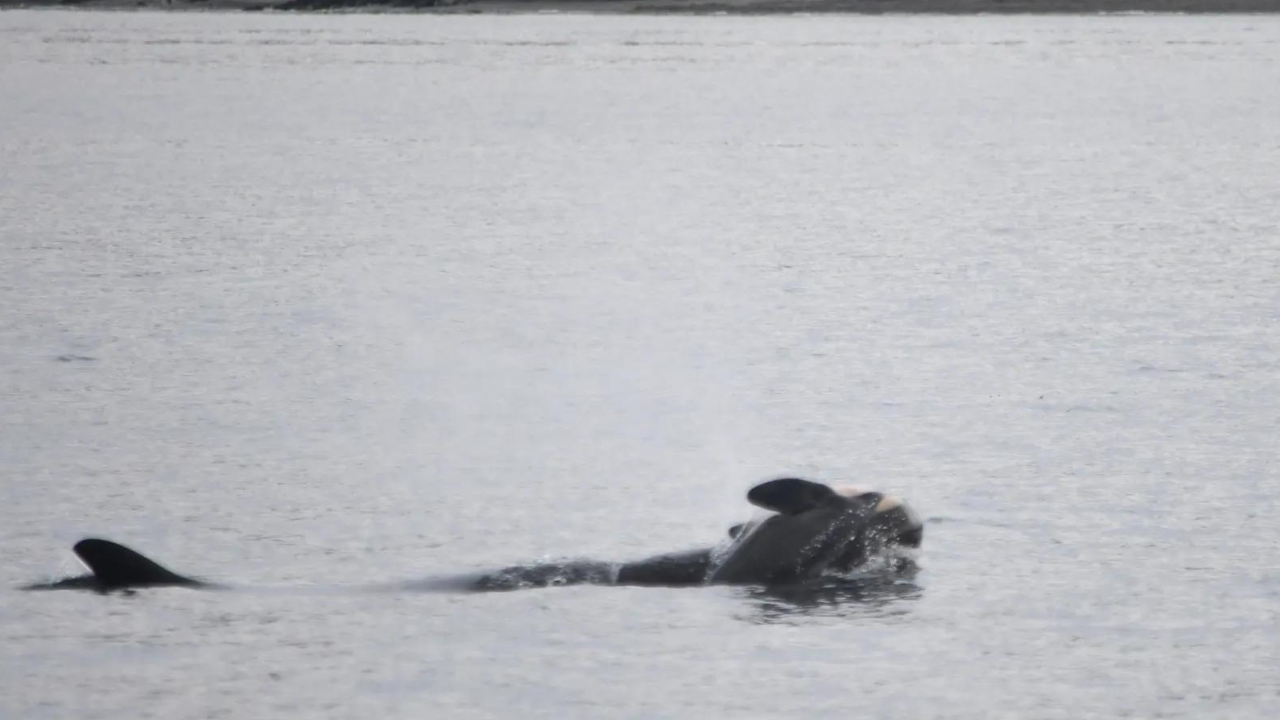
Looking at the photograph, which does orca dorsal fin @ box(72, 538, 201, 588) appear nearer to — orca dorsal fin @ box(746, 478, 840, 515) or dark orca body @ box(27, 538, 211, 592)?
dark orca body @ box(27, 538, 211, 592)

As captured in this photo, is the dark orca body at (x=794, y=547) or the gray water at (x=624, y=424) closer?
the gray water at (x=624, y=424)

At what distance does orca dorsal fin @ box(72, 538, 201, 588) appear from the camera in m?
14.6

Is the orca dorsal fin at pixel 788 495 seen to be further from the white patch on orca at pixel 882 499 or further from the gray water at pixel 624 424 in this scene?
the gray water at pixel 624 424

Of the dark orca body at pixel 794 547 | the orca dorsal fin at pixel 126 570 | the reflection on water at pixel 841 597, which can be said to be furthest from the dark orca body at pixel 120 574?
the reflection on water at pixel 841 597

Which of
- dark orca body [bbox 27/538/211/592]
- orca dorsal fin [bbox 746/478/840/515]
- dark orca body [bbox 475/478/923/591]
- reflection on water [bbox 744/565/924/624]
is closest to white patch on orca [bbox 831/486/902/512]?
dark orca body [bbox 475/478/923/591]

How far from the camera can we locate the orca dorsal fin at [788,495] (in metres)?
14.5

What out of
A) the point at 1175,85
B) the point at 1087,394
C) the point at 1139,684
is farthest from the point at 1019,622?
the point at 1175,85

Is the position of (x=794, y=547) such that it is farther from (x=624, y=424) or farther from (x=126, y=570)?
(x=624, y=424)

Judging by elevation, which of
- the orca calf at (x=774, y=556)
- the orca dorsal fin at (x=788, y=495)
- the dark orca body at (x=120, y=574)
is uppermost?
the orca dorsal fin at (x=788, y=495)

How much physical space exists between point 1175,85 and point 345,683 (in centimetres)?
8923

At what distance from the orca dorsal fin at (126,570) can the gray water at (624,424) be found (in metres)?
0.23

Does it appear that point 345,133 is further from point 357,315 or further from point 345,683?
point 345,683

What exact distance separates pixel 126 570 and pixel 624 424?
746 centimetres

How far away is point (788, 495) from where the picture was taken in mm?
14578
